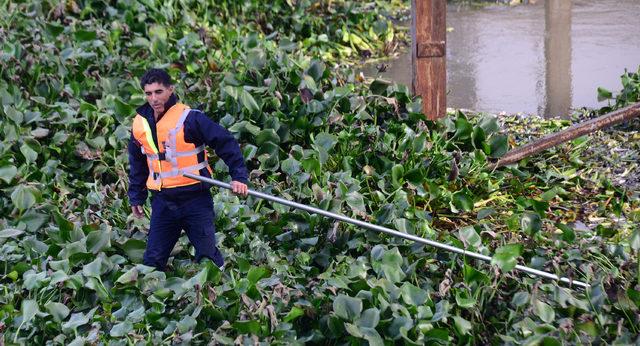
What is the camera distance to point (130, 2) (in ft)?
28.1

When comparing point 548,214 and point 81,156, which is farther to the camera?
point 81,156

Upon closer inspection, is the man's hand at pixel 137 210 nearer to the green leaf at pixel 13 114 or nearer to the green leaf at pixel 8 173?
the green leaf at pixel 8 173

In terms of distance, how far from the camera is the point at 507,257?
4680 millimetres

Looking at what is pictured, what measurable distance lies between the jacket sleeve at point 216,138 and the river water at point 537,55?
3025mm

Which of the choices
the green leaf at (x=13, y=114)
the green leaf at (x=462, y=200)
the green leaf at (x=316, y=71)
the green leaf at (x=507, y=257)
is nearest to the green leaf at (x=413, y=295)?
the green leaf at (x=507, y=257)

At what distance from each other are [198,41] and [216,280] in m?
3.43

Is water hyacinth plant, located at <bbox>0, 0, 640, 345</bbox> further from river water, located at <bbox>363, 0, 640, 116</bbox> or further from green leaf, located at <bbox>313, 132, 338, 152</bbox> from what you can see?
river water, located at <bbox>363, 0, 640, 116</bbox>

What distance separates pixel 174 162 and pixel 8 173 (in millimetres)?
1589

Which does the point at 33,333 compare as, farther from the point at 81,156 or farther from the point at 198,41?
the point at 198,41

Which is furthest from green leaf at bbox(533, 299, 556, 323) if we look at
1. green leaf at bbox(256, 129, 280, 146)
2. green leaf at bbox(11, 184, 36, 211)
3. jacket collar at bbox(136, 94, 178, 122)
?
green leaf at bbox(11, 184, 36, 211)

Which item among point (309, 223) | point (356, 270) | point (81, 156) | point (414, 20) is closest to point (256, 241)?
point (309, 223)

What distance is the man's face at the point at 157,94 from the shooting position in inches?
181

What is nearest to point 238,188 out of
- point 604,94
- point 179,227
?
point 179,227

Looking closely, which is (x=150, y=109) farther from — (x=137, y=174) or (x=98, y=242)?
(x=98, y=242)
